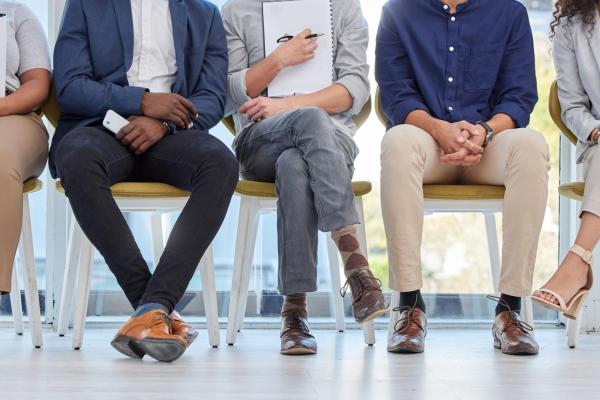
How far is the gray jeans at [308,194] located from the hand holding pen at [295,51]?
0.36 meters

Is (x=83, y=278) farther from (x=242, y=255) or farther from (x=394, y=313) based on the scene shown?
(x=394, y=313)

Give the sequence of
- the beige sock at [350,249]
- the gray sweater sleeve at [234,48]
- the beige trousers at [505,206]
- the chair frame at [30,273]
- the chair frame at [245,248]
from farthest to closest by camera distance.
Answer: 1. the gray sweater sleeve at [234,48]
2. the chair frame at [245,248]
3. the chair frame at [30,273]
4. the beige trousers at [505,206]
5. the beige sock at [350,249]

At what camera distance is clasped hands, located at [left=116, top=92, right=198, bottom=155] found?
2.72 metres

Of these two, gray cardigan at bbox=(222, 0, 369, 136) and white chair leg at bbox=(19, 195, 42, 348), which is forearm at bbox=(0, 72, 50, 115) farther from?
gray cardigan at bbox=(222, 0, 369, 136)

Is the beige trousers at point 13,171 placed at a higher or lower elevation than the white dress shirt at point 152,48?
lower

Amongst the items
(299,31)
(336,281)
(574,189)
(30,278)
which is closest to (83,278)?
(30,278)

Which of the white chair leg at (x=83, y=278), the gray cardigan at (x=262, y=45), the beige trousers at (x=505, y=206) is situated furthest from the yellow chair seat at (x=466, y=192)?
the white chair leg at (x=83, y=278)

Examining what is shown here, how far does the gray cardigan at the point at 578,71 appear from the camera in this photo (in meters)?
3.04

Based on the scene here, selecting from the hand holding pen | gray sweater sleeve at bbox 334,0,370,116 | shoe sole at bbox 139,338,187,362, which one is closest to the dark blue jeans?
shoe sole at bbox 139,338,187,362

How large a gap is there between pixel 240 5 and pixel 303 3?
0.22 meters

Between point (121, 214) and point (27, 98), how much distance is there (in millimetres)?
585

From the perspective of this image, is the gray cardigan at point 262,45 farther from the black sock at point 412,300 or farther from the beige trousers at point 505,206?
the black sock at point 412,300

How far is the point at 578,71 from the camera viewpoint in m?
3.12

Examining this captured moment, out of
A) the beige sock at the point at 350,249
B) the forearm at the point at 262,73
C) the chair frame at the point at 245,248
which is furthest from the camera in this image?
the forearm at the point at 262,73
